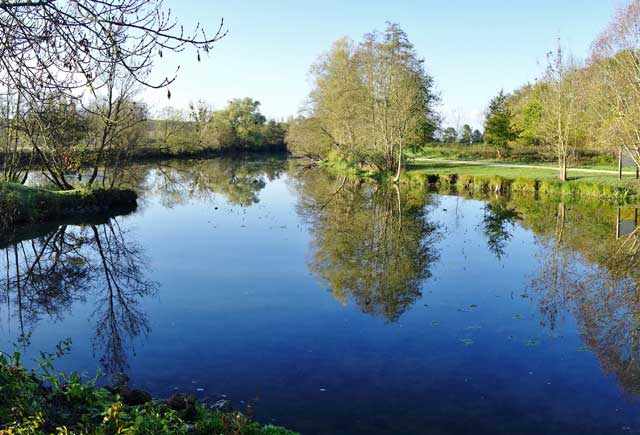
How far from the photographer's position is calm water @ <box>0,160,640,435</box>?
685cm

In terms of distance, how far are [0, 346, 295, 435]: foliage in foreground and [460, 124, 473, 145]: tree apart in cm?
6178

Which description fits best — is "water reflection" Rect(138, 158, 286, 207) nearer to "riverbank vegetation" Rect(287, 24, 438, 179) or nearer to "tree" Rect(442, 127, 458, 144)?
"riverbank vegetation" Rect(287, 24, 438, 179)

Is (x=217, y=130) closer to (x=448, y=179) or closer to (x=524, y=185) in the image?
(x=448, y=179)

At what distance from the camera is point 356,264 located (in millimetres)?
13969

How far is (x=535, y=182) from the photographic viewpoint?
2917 centimetres

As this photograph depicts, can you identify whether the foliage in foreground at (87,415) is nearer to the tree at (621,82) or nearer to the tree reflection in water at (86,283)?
the tree reflection in water at (86,283)

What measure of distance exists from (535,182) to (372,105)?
12.8 m

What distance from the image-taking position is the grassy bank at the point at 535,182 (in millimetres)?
25311

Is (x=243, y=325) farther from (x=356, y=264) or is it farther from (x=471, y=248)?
(x=471, y=248)

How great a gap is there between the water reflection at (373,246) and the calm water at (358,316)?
0.09 m

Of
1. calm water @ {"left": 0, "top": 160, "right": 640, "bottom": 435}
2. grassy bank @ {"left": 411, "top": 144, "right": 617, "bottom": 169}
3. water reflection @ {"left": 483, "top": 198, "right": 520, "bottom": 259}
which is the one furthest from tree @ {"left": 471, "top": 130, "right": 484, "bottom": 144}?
calm water @ {"left": 0, "top": 160, "right": 640, "bottom": 435}

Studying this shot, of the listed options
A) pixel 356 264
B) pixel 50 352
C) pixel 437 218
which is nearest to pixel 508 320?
pixel 356 264

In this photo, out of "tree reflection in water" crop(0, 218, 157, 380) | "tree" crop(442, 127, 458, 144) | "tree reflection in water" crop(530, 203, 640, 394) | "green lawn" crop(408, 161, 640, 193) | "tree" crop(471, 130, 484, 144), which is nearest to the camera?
"tree reflection in water" crop(530, 203, 640, 394)

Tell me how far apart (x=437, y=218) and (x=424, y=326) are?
42.1ft
